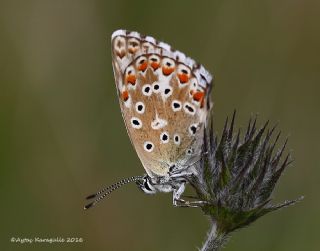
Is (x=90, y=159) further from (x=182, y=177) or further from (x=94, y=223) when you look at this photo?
(x=182, y=177)

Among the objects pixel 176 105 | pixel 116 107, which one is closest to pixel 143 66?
pixel 176 105

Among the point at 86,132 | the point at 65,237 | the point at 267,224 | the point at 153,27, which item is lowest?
the point at 267,224

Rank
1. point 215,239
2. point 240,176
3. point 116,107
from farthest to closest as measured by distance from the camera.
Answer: point 116,107
point 215,239
point 240,176

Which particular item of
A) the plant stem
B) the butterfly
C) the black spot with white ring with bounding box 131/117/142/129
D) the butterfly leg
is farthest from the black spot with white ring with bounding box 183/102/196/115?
the plant stem

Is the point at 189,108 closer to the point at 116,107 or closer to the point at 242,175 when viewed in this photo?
the point at 242,175

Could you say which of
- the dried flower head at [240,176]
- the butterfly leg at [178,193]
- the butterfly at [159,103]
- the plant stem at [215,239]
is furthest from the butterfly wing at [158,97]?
the plant stem at [215,239]

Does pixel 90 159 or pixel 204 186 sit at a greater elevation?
pixel 204 186

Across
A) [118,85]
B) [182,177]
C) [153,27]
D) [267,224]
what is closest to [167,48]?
[118,85]
